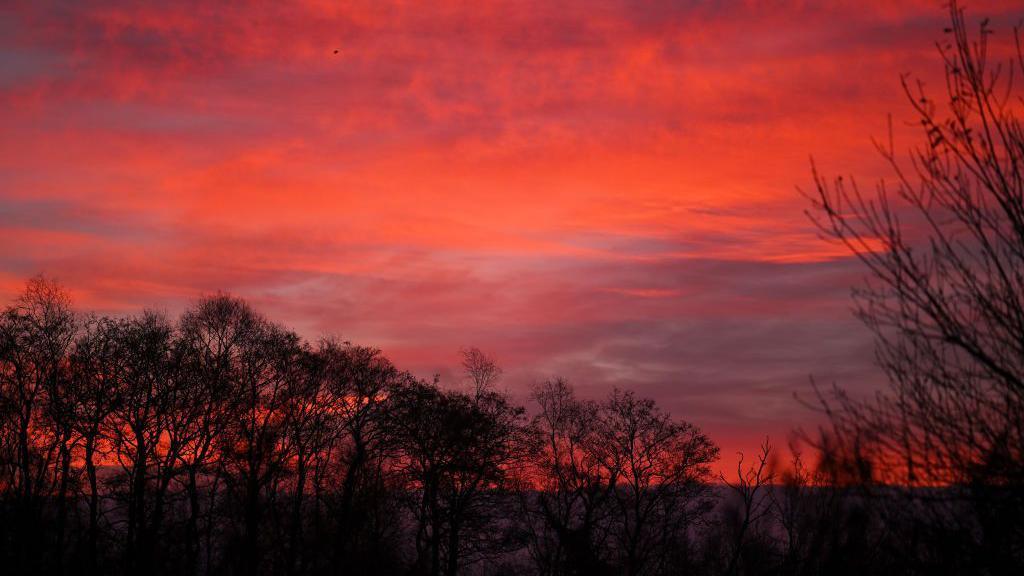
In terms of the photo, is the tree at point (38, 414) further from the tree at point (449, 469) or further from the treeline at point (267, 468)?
the tree at point (449, 469)

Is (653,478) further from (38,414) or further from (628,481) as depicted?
(38,414)

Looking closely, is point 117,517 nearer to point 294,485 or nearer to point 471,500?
point 294,485

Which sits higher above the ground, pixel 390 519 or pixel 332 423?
pixel 332 423

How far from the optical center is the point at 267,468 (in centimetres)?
4719

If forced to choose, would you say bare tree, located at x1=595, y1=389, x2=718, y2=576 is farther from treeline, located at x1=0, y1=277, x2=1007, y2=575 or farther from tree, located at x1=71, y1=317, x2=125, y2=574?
tree, located at x1=71, y1=317, x2=125, y2=574

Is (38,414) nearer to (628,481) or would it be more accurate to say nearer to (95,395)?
(95,395)

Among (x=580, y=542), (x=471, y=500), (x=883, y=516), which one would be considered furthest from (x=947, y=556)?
(x=471, y=500)

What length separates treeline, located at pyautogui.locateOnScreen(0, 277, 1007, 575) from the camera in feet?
143

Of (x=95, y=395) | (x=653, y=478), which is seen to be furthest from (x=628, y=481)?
(x=95, y=395)

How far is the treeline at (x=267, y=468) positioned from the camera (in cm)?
4347

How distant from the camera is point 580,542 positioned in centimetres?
3562

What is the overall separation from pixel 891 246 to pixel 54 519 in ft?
144

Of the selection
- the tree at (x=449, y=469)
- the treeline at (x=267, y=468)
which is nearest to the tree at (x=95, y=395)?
the treeline at (x=267, y=468)

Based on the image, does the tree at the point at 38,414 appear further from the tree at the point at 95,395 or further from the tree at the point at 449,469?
the tree at the point at 449,469
